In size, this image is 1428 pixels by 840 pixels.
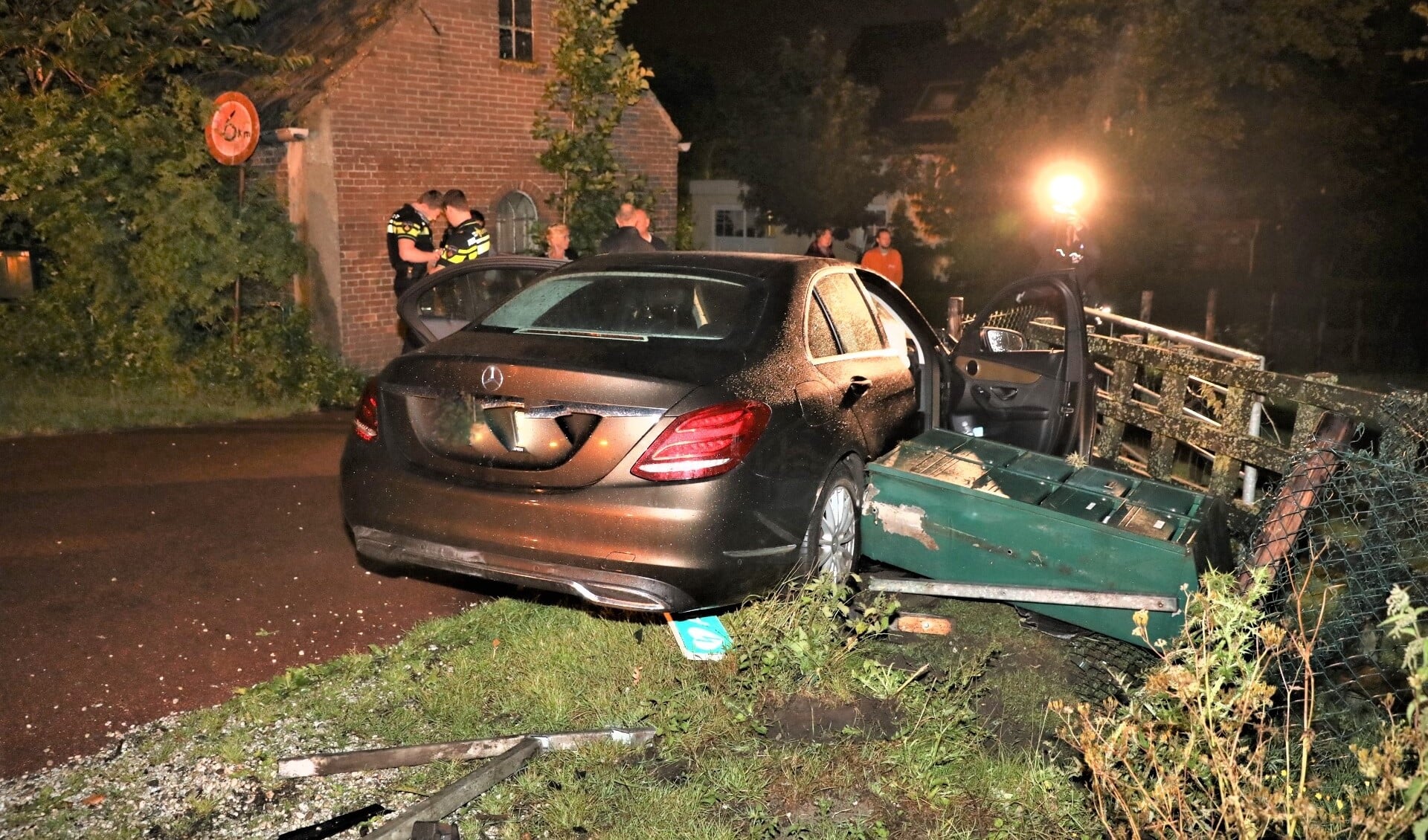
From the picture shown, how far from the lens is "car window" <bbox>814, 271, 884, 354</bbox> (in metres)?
5.99

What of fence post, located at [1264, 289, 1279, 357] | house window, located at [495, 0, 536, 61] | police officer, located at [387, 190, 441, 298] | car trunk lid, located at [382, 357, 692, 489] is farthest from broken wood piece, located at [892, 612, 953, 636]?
fence post, located at [1264, 289, 1279, 357]

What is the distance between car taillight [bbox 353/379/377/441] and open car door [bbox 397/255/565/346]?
0.78 m

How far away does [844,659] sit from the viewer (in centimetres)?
485

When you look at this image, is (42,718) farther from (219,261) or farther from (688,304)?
(219,261)

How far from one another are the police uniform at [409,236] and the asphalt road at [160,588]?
1.86m

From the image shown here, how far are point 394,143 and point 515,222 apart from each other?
92.9 inches

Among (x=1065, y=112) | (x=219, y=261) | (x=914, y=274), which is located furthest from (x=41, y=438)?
(x=914, y=274)

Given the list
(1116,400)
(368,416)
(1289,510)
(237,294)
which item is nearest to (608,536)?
(368,416)

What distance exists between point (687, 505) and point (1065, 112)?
2130 centimetres

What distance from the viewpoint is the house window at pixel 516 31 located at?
1492 centimetres

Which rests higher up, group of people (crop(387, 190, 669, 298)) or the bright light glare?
the bright light glare

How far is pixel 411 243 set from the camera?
33.0 ft

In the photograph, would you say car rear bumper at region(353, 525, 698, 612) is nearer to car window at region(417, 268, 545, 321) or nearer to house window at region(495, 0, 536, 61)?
car window at region(417, 268, 545, 321)

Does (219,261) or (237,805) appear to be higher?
(219,261)
